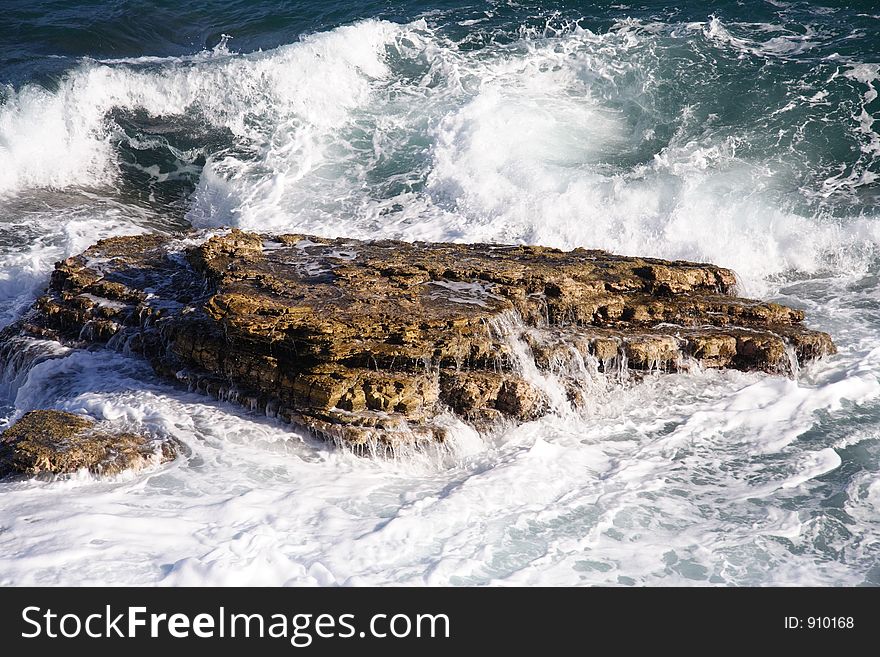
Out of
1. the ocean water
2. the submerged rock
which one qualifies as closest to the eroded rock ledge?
the ocean water

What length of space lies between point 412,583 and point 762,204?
10.3 metres

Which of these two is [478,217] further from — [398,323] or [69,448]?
[69,448]

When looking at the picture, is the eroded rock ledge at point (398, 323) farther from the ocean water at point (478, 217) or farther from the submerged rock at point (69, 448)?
the submerged rock at point (69, 448)

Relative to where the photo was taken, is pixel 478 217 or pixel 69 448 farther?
pixel 478 217

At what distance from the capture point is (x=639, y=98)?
17.1 m

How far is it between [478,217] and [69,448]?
27.6ft

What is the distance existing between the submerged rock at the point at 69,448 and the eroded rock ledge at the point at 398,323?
3.80ft

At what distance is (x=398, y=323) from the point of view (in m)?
8.71

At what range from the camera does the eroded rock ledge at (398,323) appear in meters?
8.45

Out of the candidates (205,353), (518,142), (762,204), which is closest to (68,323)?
(205,353)

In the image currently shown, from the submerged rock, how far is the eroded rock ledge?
1159mm

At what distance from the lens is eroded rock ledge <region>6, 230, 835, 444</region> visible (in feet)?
27.7

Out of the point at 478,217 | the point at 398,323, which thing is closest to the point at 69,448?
the point at 398,323
